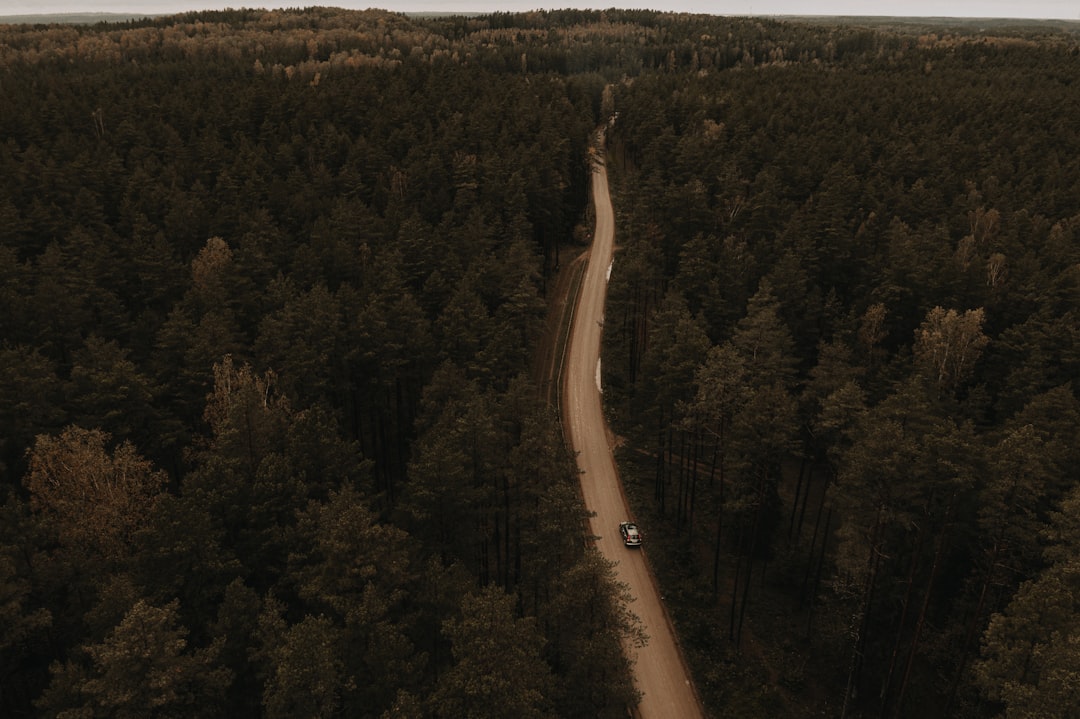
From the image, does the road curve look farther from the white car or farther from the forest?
the forest

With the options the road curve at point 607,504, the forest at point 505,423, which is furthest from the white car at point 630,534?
the forest at point 505,423

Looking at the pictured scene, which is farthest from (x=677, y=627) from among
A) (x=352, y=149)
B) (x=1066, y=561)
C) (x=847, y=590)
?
(x=352, y=149)

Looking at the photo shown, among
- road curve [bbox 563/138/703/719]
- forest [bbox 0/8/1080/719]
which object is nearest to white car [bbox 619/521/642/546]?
road curve [bbox 563/138/703/719]

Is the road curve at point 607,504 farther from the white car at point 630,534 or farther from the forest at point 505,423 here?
the forest at point 505,423

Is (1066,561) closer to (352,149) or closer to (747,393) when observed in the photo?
(747,393)

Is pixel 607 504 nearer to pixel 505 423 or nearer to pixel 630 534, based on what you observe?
pixel 630 534

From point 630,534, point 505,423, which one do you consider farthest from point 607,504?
point 505,423
